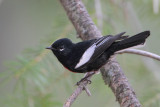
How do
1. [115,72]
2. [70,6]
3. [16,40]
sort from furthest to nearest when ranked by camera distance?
[16,40] < [70,6] < [115,72]

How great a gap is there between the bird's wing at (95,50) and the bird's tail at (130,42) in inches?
3.1

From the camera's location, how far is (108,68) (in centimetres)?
248

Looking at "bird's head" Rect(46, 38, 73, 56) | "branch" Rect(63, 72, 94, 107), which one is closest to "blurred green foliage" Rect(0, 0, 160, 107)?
"bird's head" Rect(46, 38, 73, 56)

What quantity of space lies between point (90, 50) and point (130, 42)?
35 centimetres

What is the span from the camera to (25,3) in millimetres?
5555

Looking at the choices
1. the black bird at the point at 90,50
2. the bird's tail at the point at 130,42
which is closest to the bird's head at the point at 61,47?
the black bird at the point at 90,50

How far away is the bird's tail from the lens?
98.5 inches

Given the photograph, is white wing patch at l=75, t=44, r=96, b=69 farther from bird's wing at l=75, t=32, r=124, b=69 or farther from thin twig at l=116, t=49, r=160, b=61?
thin twig at l=116, t=49, r=160, b=61

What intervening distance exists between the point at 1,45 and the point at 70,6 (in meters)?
3.08

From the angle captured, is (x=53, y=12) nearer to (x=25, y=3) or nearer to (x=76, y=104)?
(x=25, y=3)

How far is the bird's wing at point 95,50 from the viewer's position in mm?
2611

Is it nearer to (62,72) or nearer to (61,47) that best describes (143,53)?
(61,47)

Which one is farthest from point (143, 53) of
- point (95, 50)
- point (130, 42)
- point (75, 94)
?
point (75, 94)

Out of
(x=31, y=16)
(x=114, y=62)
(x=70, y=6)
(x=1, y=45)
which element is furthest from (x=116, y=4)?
(x=1, y=45)
